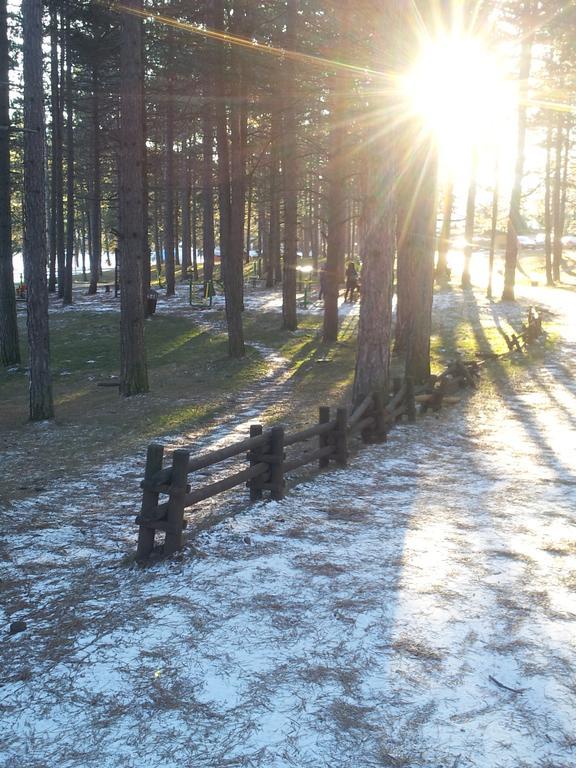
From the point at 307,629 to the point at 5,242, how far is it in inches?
685

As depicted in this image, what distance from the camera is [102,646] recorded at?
16.0ft

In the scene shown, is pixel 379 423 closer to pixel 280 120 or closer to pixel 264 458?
pixel 264 458

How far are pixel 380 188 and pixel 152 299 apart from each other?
1705 cm

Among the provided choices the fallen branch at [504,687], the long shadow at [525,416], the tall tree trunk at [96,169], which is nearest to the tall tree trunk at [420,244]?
the long shadow at [525,416]

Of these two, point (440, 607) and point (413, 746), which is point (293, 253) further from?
point (413, 746)

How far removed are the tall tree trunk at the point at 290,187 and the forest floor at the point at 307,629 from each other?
13.4 metres

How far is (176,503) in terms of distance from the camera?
20.6ft

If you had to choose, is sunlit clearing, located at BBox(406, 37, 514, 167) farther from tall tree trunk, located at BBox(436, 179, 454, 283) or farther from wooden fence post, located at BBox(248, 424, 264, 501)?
wooden fence post, located at BBox(248, 424, 264, 501)

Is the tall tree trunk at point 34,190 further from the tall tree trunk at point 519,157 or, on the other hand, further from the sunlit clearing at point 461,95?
the tall tree trunk at point 519,157

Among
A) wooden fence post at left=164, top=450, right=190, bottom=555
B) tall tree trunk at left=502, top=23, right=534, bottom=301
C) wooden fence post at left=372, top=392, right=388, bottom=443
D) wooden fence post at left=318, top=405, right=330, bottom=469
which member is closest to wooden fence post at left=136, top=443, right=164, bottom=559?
wooden fence post at left=164, top=450, right=190, bottom=555

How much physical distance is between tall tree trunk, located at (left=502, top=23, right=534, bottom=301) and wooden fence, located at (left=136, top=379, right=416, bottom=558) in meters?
19.7

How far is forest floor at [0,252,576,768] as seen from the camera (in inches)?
152

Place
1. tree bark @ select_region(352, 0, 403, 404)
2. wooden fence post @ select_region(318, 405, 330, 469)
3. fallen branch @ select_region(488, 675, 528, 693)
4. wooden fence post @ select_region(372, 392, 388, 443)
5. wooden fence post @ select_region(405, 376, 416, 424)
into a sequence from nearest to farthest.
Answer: fallen branch @ select_region(488, 675, 528, 693), wooden fence post @ select_region(318, 405, 330, 469), wooden fence post @ select_region(372, 392, 388, 443), tree bark @ select_region(352, 0, 403, 404), wooden fence post @ select_region(405, 376, 416, 424)

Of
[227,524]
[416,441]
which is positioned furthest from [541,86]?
[227,524]
